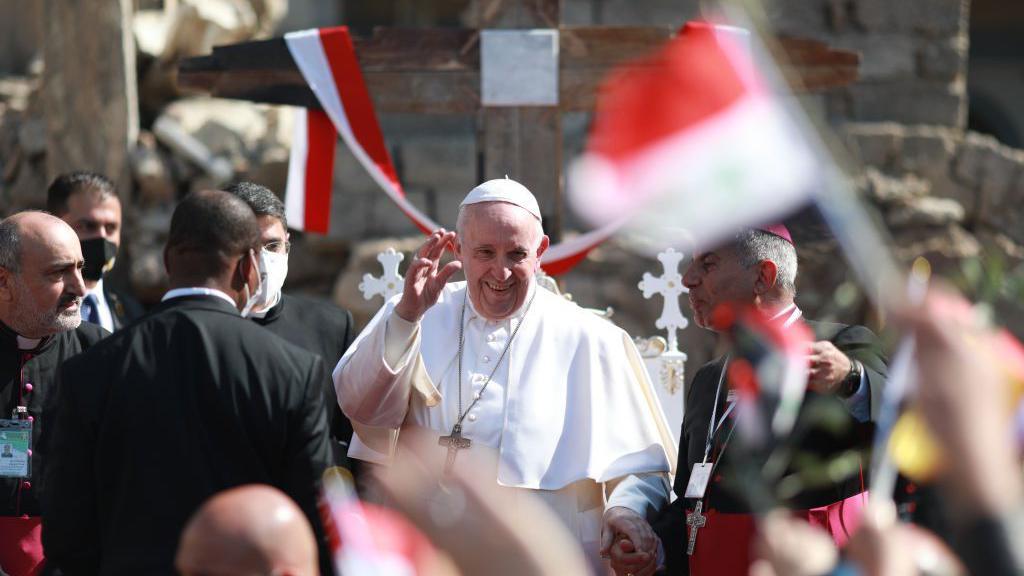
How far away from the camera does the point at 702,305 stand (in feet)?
12.6

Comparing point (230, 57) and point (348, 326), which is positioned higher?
point (230, 57)

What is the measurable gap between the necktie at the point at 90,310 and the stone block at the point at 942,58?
6.06m

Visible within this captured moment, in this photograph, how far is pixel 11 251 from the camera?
4.20m

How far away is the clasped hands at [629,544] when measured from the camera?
381 centimetres

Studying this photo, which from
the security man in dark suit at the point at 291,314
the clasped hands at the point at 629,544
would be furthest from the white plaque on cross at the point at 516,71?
the clasped hands at the point at 629,544

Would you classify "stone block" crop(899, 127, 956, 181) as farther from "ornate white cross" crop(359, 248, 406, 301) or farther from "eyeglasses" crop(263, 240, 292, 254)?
"eyeglasses" crop(263, 240, 292, 254)

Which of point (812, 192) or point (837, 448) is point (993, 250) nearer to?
point (837, 448)

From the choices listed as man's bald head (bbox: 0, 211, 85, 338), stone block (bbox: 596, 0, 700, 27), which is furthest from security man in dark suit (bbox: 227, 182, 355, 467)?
stone block (bbox: 596, 0, 700, 27)

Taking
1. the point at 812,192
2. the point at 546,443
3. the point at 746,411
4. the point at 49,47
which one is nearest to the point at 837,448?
the point at 546,443

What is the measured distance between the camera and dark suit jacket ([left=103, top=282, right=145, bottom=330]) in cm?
536

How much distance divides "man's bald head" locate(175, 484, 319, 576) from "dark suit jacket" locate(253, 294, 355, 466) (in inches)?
83.8

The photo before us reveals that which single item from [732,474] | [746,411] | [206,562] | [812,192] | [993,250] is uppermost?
[812,192]

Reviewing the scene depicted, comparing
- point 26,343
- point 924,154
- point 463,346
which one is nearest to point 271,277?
point 463,346

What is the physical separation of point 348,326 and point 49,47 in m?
4.29
